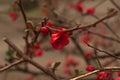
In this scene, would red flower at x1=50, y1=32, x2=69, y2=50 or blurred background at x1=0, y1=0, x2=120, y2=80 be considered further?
blurred background at x1=0, y1=0, x2=120, y2=80

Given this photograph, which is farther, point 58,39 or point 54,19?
point 54,19

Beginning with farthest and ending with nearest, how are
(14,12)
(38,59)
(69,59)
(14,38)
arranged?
(14,38) → (38,59) → (69,59) → (14,12)

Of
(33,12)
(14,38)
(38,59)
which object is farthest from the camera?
(33,12)

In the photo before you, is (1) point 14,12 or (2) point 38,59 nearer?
(1) point 14,12

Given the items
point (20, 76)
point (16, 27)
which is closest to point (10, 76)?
point (20, 76)

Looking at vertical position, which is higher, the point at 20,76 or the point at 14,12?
the point at 14,12

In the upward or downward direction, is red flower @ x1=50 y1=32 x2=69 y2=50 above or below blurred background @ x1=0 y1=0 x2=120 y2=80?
below

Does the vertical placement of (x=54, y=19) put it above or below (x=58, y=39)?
above

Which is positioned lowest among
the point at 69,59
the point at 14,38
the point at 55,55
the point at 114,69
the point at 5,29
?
the point at 114,69

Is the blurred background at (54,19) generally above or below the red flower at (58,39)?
above

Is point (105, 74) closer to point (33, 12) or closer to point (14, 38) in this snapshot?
point (14, 38)

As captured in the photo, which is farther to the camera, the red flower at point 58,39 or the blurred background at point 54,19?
the blurred background at point 54,19
